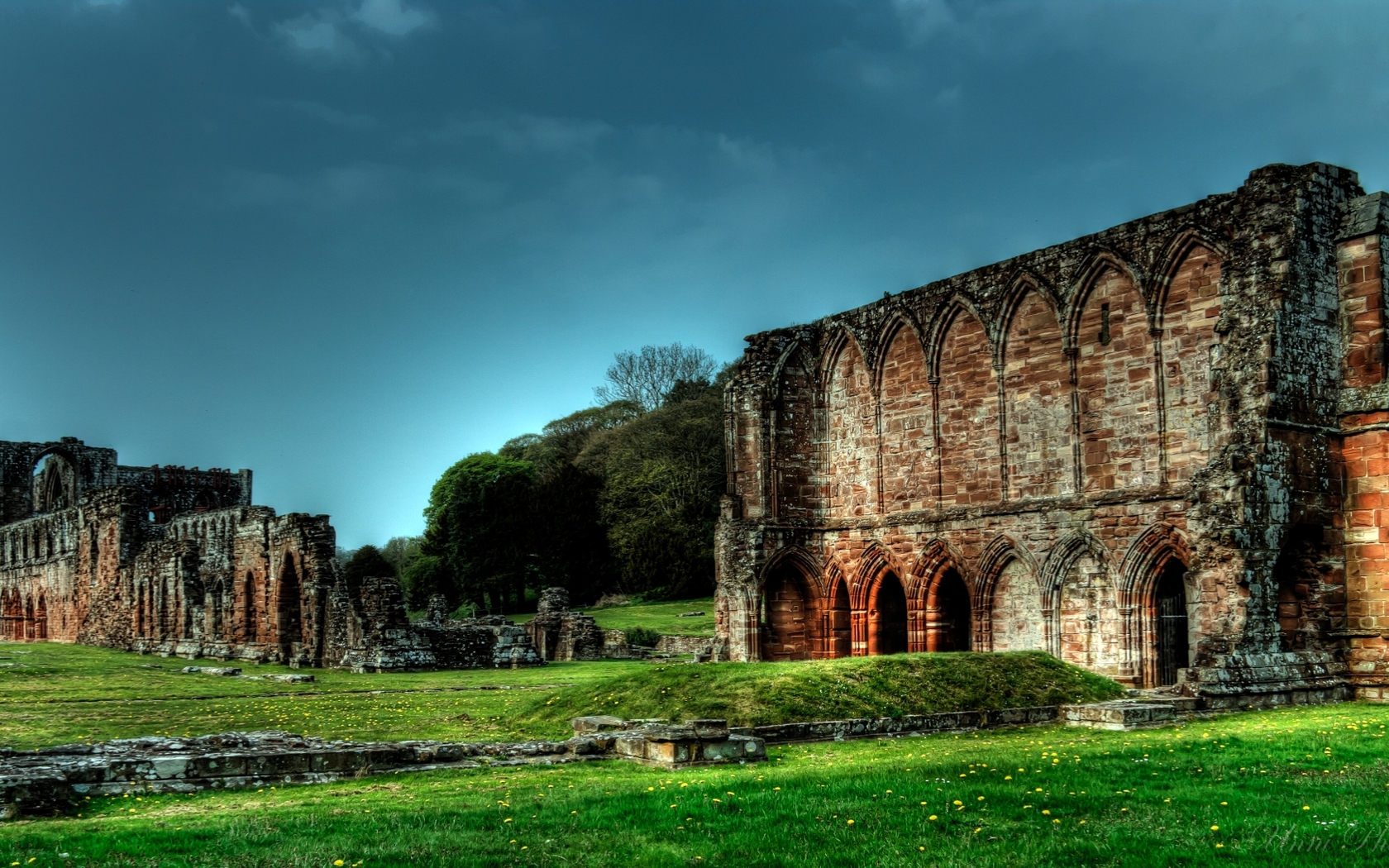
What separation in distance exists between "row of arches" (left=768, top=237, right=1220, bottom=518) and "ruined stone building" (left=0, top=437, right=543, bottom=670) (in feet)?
31.5

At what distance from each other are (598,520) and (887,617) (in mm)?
34379

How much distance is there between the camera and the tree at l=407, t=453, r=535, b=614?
6056 cm

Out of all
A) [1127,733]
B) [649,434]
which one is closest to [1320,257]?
[1127,733]

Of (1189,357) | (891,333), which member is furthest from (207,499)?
(1189,357)

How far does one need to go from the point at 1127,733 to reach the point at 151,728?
38.2 ft

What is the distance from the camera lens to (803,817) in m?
7.68

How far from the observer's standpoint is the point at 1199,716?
14812 millimetres

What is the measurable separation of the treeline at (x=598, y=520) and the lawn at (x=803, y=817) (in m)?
44.2

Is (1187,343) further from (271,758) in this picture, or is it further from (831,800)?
(271,758)

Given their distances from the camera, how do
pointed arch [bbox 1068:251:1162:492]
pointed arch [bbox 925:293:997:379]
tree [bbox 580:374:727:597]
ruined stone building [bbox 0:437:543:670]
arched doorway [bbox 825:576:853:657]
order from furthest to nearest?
1. tree [bbox 580:374:727:597]
2. ruined stone building [bbox 0:437:543:670]
3. arched doorway [bbox 825:576:853:657]
4. pointed arch [bbox 925:293:997:379]
5. pointed arch [bbox 1068:251:1162:492]

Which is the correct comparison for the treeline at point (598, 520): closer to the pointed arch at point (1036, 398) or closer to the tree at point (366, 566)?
the tree at point (366, 566)

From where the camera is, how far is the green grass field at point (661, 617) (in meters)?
42.0

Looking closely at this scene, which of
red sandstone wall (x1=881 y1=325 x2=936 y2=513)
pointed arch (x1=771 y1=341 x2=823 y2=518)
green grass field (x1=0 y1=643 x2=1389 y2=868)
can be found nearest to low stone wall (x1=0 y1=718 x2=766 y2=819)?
green grass field (x1=0 y1=643 x2=1389 y2=868)

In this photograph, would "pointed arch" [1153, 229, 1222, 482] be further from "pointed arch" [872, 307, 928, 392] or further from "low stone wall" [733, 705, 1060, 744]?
"low stone wall" [733, 705, 1060, 744]
